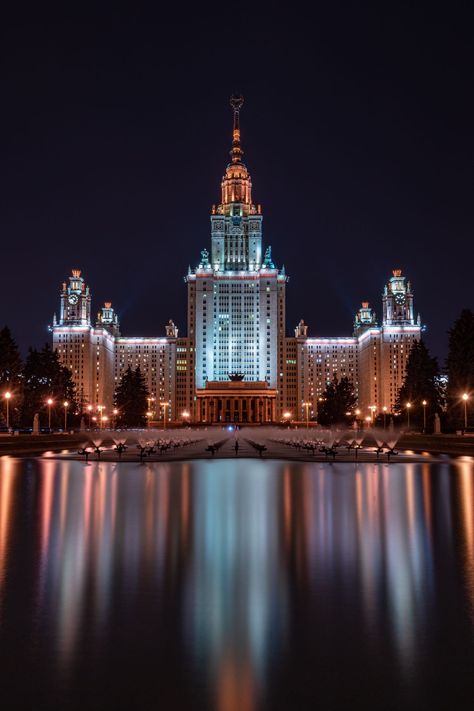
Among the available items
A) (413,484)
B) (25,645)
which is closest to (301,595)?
(25,645)

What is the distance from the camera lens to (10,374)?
213ft

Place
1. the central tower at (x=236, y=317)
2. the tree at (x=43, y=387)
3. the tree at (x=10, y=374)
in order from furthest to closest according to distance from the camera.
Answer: the central tower at (x=236, y=317) < the tree at (x=43, y=387) < the tree at (x=10, y=374)

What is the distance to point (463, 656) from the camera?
715cm

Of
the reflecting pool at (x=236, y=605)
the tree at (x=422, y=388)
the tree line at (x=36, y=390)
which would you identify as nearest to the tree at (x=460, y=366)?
the tree at (x=422, y=388)

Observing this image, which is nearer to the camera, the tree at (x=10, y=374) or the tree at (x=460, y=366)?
the tree at (x=460, y=366)

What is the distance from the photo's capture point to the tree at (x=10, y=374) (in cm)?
6425

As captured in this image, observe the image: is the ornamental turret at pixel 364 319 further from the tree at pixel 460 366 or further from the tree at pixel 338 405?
the tree at pixel 460 366

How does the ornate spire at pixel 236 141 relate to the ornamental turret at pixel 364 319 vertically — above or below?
above

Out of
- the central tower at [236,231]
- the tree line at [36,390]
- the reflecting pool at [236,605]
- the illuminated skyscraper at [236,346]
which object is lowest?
the reflecting pool at [236,605]

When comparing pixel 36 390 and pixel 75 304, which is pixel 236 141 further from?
pixel 36 390

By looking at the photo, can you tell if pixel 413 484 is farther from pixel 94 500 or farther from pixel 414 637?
pixel 414 637

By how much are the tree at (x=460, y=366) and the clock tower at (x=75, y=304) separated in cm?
11159

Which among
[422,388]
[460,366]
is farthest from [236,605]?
[422,388]

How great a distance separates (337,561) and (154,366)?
540 feet
